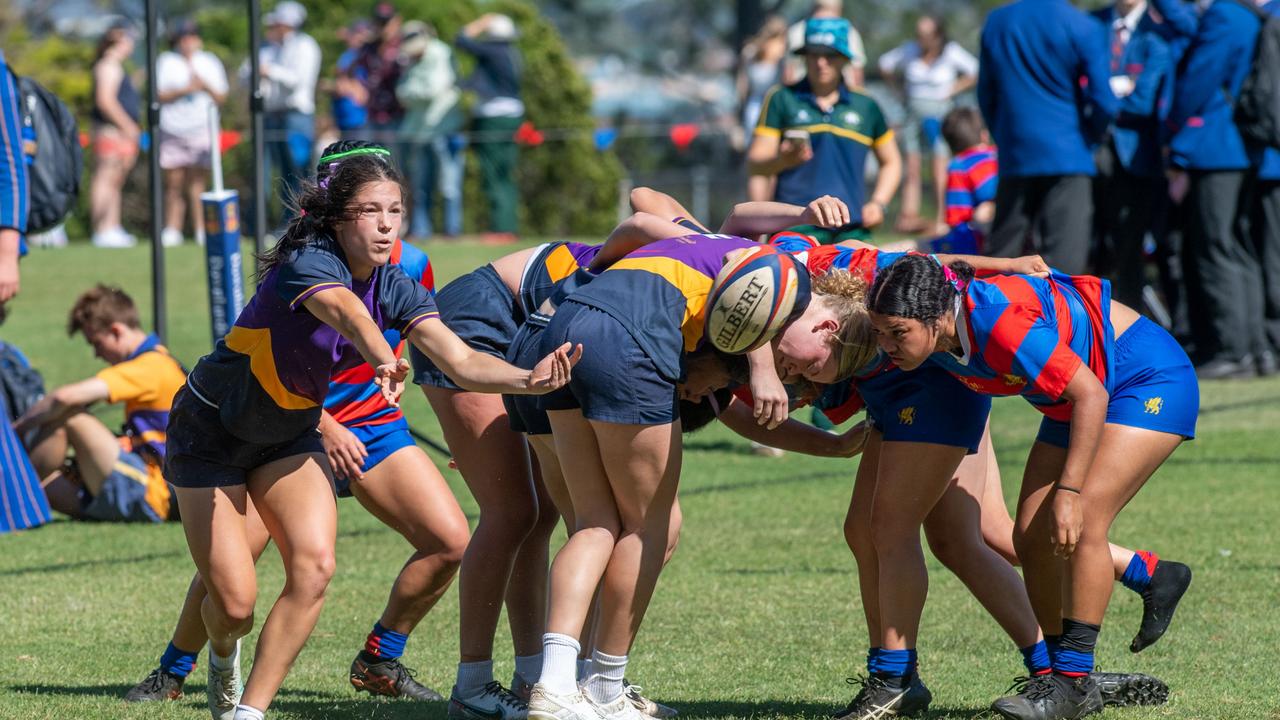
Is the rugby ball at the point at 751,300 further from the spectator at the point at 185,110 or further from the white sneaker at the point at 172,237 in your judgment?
the white sneaker at the point at 172,237

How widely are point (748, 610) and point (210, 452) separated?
2471 millimetres

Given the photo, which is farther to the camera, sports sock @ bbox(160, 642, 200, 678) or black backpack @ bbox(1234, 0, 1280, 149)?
black backpack @ bbox(1234, 0, 1280, 149)

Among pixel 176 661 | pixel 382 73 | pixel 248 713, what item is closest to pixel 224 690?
pixel 248 713

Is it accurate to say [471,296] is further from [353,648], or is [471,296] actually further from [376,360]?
[353,648]

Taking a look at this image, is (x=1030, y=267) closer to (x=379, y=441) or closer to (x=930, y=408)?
(x=930, y=408)

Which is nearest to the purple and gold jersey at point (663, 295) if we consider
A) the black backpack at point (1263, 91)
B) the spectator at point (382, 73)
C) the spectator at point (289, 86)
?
the black backpack at point (1263, 91)

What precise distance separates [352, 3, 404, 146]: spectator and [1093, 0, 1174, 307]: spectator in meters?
8.29

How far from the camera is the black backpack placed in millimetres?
11062

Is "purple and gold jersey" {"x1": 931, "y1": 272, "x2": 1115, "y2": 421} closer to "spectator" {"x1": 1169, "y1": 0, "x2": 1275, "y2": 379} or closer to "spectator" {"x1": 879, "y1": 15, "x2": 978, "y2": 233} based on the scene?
"spectator" {"x1": 1169, "y1": 0, "x2": 1275, "y2": 379}

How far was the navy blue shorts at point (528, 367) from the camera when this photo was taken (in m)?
4.73

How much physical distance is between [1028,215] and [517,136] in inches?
350

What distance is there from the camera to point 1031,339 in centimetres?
447

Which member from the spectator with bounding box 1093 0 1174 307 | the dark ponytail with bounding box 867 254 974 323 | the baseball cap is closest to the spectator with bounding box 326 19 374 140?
the spectator with bounding box 1093 0 1174 307

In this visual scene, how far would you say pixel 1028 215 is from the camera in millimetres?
10719
